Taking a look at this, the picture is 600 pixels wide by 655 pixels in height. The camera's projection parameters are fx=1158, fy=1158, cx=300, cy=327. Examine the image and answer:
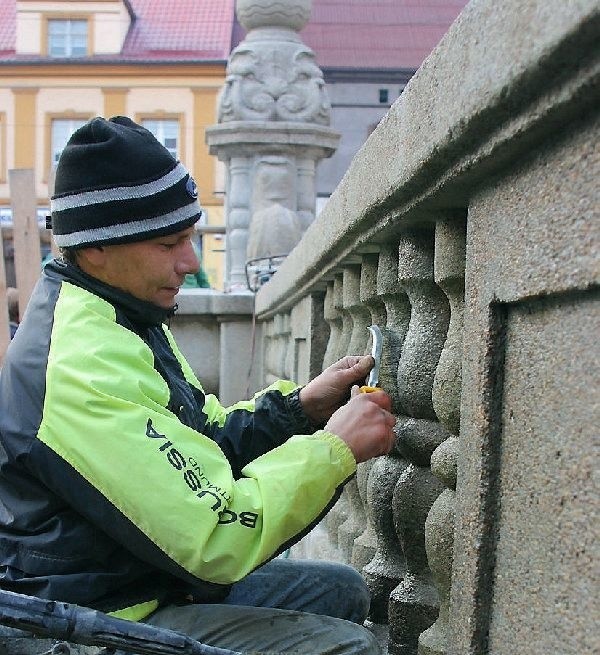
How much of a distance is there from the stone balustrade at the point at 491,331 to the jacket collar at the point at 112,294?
0.47 meters

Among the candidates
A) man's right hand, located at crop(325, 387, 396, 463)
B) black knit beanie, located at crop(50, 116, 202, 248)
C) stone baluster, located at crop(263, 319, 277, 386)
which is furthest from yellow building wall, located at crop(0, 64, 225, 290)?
man's right hand, located at crop(325, 387, 396, 463)

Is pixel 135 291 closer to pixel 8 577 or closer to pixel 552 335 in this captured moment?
pixel 8 577

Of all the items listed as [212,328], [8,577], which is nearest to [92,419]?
[8,577]

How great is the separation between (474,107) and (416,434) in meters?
0.81

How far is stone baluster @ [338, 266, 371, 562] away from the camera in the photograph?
2803 mm

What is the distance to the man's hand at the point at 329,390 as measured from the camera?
2.45 metres

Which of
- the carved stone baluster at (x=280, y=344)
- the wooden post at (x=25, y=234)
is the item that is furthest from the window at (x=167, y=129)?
the carved stone baluster at (x=280, y=344)

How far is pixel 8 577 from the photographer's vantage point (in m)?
1.88

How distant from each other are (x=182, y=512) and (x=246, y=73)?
8245 mm

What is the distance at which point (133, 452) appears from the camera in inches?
67.8

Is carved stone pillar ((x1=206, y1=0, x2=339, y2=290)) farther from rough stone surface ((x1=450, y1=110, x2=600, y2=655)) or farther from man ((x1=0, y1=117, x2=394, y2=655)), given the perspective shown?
rough stone surface ((x1=450, y1=110, x2=600, y2=655))

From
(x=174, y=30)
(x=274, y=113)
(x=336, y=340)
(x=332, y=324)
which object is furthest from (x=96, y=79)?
(x=336, y=340)

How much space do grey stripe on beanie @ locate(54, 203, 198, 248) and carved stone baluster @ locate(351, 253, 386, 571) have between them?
0.68 m

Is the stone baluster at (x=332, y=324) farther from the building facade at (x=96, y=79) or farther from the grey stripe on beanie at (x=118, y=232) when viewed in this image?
the building facade at (x=96, y=79)
